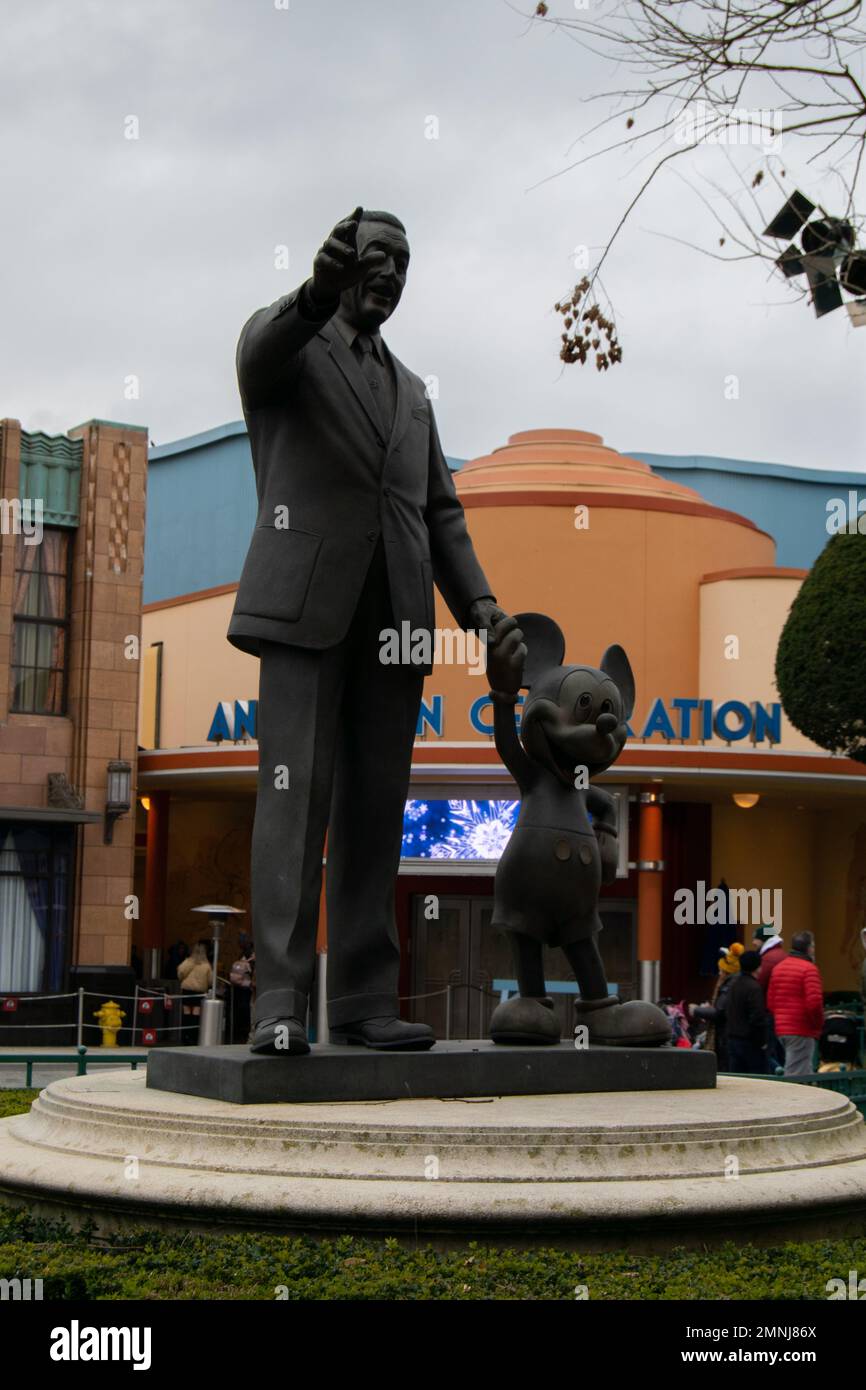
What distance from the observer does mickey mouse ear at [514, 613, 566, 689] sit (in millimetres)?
7480

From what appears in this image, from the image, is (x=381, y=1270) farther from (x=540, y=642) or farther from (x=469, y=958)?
(x=469, y=958)

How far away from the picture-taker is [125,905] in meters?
24.0

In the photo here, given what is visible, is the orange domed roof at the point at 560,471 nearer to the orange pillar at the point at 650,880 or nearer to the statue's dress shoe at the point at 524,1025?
the orange pillar at the point at 650,880

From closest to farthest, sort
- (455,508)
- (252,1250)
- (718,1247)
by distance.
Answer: (252,1250), (718,1247), (455,508)

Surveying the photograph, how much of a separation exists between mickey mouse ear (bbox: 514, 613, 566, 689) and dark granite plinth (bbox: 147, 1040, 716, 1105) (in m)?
1.63

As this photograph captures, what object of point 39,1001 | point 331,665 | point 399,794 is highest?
point 331,665

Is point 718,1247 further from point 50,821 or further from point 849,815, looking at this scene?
point 849,815

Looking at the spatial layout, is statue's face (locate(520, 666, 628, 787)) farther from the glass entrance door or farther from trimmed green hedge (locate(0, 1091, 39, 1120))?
the glass entrance door

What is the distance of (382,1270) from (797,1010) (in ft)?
31.0

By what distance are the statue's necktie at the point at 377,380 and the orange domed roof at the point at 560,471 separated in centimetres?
1652

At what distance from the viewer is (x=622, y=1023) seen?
6895 millimetres

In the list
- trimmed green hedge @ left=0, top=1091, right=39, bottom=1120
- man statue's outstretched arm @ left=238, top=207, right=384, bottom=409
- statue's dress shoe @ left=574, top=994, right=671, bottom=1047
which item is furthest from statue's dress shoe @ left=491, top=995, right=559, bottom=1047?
trimmed green hedge @ left=0, top=1091, right=39, bottom=1120
